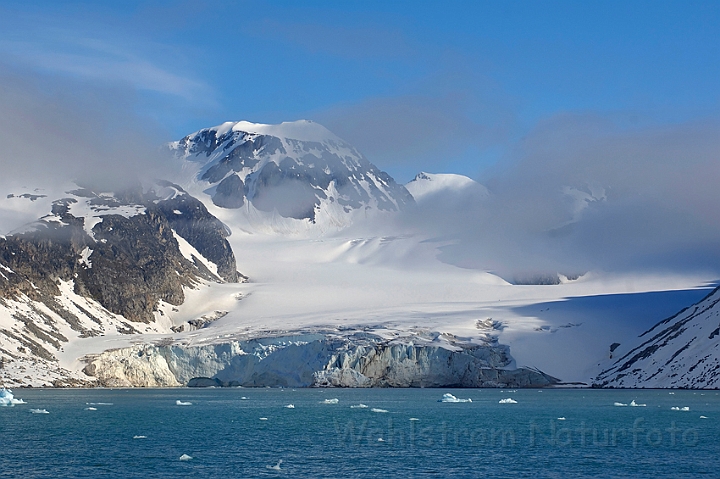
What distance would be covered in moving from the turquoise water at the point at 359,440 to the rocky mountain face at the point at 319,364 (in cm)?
5002

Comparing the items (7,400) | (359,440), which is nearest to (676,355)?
(359,440)

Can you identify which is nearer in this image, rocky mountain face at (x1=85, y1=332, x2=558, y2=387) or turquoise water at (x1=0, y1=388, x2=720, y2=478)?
turquoise water at (x1=0, y1=388, x2=720, y2=478)

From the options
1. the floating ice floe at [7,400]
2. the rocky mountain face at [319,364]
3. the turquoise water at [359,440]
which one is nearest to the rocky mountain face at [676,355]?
the rocky mountain face at [319,364]

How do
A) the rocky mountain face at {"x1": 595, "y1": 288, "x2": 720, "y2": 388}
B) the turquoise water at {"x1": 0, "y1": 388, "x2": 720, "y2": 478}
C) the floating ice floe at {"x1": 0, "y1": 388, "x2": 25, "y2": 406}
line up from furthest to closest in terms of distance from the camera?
the rocky mountain face at {"x1": 595, "y1": 288, "x2": 720, "y2": 388} → the floating ice floe at {"x1": 0, "y1": 388, "x2": 25, "y2": 406} → the turquoise water at {"x1": 0, "y1": 388, "x2": 720, "y2": 478}

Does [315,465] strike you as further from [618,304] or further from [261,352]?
[618,304]

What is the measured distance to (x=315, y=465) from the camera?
5628 centimetres

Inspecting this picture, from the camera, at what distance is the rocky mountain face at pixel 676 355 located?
137m

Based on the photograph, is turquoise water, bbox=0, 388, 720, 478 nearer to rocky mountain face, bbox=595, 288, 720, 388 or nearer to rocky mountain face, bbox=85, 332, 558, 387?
rocky mountain face, bbox=595, 288, 720, 388

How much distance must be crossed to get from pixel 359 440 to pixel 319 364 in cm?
9056

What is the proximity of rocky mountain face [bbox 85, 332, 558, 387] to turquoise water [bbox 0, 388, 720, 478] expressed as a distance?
164ft

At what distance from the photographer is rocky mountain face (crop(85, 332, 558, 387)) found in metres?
160

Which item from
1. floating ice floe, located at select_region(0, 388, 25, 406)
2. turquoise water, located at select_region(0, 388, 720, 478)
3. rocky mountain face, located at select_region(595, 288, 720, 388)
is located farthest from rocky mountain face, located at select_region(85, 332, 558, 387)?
floating ice floe, located at select_region(0, 388, 25, 406)

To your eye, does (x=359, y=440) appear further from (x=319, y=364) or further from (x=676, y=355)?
(x=676, y=355)

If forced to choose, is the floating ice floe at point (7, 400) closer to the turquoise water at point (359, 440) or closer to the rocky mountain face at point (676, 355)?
the turquoise water at point (359, 440)
